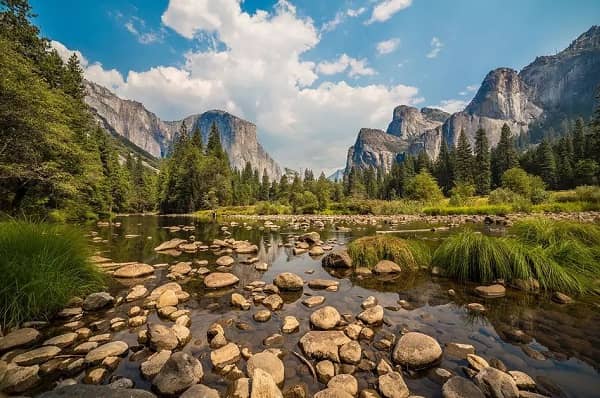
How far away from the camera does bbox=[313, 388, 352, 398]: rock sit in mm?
2404

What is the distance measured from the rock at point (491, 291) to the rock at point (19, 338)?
7645 millimetres

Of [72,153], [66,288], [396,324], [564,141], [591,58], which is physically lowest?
[396,324]

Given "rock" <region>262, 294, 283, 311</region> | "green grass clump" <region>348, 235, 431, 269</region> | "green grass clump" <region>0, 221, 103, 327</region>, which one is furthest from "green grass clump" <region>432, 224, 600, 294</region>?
"green grass clump" <region>0, 221, 103, 327</region>

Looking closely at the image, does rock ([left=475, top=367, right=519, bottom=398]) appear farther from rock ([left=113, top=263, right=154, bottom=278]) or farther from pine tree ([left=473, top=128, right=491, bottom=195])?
pine tree ([left=473, top=128, right=491, bottom=195])

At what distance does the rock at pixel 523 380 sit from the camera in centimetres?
262

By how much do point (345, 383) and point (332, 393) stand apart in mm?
284

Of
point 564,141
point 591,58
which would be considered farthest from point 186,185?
point 591,58

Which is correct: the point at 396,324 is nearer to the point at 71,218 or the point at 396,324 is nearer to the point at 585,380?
the point at 585,380

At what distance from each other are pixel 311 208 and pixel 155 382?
45.8 meters

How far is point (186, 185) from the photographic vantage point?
166 ft

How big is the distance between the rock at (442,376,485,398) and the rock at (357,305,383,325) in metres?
1.59

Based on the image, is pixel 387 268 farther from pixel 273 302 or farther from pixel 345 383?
pixel 345 383

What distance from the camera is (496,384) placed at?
250 centimetres

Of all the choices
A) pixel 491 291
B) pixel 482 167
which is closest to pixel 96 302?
pixel 491 291
